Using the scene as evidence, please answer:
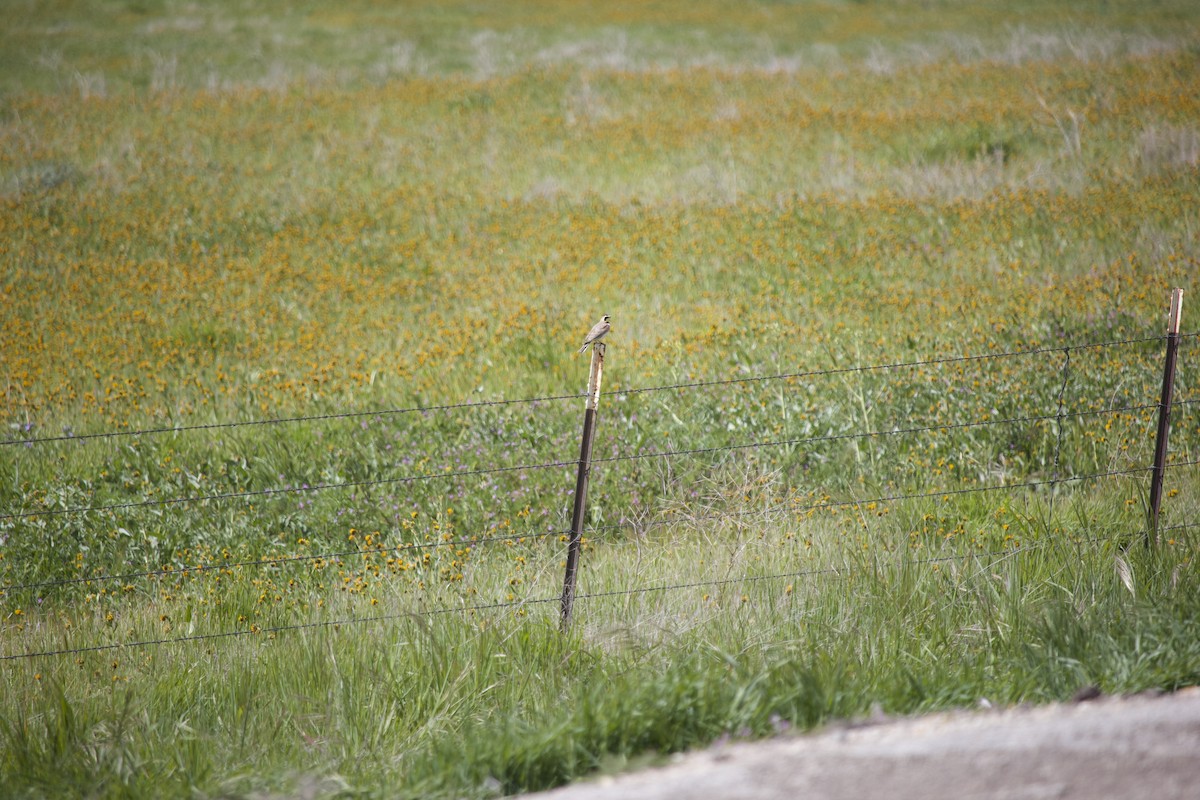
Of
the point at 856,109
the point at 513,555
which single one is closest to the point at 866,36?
the point at 856,109

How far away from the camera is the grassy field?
3814 millimetres

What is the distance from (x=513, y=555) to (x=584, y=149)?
11.4 meters

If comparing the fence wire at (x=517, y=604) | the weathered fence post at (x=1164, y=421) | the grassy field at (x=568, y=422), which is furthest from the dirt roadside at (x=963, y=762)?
the weathered fence post at (x=1164, y=421)

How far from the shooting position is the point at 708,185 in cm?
1372

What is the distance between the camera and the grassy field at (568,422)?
12.5ft

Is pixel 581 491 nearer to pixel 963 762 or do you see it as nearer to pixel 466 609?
pixel 466 609

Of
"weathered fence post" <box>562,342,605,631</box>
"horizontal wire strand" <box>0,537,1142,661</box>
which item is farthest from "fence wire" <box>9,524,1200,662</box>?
"weathered fence post" <box>562,342,605,631</box>

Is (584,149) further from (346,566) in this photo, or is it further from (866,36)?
(866,36)

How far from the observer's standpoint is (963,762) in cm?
313

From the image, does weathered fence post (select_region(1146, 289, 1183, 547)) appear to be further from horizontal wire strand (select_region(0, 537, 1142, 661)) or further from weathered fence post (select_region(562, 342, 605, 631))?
weathered fence post (select_region(562, 342, 605, 631))

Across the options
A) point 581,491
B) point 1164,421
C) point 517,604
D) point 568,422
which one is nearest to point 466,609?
point 517,604

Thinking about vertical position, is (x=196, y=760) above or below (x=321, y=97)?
below

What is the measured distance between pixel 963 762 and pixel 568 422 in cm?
443

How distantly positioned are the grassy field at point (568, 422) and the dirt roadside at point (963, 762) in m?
0.15
